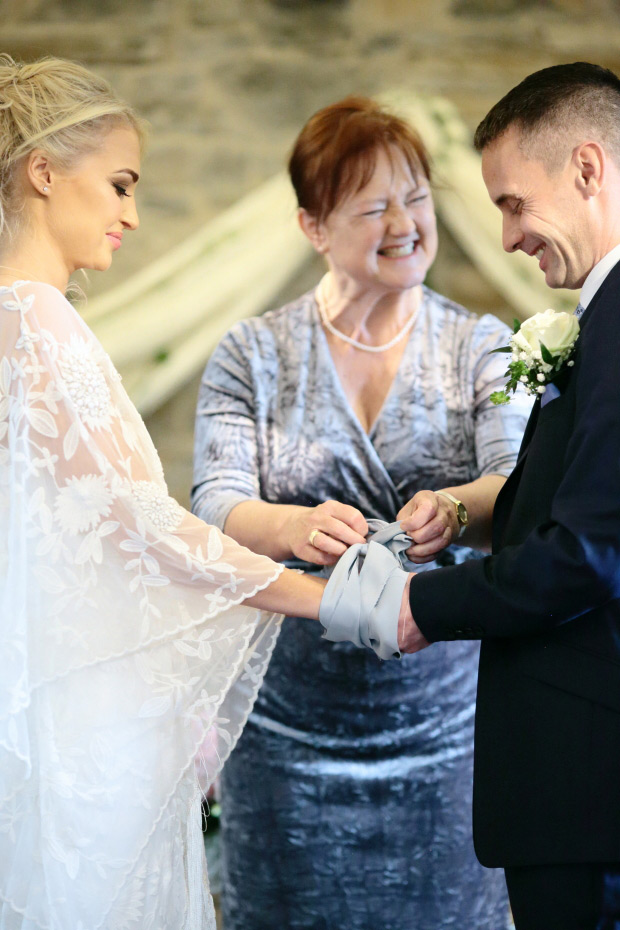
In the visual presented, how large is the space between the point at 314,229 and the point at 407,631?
111 cm

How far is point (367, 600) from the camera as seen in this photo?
5.99ft

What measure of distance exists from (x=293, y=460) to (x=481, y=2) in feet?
9.43

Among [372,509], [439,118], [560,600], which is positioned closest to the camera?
[560,600]

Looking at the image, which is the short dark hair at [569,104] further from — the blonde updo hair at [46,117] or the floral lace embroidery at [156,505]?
the floral lace embroidery at [156,505]

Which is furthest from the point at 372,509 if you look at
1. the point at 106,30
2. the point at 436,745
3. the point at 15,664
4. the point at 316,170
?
the point at 106,30

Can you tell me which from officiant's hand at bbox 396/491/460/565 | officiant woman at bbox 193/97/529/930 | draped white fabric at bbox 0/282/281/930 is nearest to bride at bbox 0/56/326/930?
draped white fabric at bbox 0/282/281/930

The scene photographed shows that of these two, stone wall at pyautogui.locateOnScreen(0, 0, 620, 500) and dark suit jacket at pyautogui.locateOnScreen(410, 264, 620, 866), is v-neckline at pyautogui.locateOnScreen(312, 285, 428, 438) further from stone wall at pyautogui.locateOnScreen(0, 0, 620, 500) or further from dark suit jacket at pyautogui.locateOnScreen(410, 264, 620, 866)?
stone wall at pyautogui.locateOnScreen(0, 0, 620, 500)

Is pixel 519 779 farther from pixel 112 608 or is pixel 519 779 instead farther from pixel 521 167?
pixel 521 167

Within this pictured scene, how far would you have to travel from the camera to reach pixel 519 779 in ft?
5.19

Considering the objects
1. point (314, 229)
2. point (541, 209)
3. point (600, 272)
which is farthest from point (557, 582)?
point (314, 229)

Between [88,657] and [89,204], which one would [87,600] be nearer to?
[88,657]

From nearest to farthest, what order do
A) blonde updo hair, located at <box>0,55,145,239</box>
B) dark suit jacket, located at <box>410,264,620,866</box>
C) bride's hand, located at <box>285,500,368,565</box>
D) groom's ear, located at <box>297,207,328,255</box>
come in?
1. dark suit jacket, located at <box>410,264,620,866</box>
2. blonde updo hair, located at <box>0,55,145,239</box>
3. bride's hand, located at <box>285,500,368,565</box>
4. groom's ear, located at <box>297,207,328,255</box>

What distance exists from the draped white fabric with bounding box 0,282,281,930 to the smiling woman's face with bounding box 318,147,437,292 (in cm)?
87

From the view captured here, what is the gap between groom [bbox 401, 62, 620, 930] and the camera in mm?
1484
